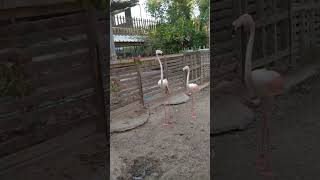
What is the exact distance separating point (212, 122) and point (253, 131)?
12cm

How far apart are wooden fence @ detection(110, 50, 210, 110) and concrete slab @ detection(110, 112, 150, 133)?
36 mm

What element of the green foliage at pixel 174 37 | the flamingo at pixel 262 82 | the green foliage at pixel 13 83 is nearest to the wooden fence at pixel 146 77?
the green foliage at pixel 174 37

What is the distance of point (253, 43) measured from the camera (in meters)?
1.39

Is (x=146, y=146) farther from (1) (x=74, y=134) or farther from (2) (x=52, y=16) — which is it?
(2) (x=52, y=16)

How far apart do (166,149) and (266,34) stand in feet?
1.47

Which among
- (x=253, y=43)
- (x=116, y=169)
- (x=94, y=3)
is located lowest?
(x=116, y=169)

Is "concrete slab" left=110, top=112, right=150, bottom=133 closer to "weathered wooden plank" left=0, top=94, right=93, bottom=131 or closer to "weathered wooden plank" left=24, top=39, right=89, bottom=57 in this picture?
"weathered wooden plank" left=0, top=94, right=93, bottom=131

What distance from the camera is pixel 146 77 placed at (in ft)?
4.89

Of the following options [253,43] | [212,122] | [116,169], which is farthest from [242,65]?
[116,169]

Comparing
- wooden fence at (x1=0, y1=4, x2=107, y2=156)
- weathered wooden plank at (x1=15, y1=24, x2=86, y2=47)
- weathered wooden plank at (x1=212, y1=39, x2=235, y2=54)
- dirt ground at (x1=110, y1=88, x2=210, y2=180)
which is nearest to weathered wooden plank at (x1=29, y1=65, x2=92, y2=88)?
wooden fence at (x1=0, y1=4, x2=107, y2=156)

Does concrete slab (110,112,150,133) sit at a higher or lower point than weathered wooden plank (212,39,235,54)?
lower

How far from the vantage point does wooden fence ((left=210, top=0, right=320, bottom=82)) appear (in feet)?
4.55

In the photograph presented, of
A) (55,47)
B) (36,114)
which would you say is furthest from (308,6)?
(36,114)

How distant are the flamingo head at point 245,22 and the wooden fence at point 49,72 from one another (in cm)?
39
